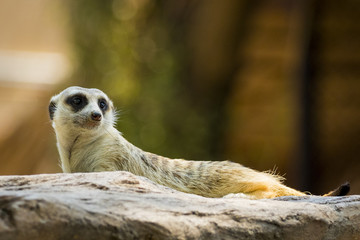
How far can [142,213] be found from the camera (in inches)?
79.6

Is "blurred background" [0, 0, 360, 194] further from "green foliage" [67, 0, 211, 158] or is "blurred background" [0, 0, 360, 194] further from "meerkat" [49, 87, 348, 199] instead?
"meerkat" [49, 87, 348, 199]

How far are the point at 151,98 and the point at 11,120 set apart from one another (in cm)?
232

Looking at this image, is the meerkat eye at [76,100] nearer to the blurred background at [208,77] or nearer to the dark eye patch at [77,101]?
the dark eye patch at [77,101]

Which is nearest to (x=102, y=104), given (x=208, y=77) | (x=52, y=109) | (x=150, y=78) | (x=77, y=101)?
(x=77, y=101)

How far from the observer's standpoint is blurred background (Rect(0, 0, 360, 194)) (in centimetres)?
730

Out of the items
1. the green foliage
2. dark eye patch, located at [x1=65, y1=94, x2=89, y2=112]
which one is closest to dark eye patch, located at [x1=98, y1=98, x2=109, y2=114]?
dark eye patch, located at [x1=65, y1=94, x2=89, y2=112]

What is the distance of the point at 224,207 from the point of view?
7.55 feet

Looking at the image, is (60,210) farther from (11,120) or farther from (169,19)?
(11,120)

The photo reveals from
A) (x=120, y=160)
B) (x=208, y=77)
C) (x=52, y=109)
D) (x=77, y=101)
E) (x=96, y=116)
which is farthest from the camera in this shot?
(x=208, y=77)

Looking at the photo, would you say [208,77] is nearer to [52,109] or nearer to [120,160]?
[52,109]

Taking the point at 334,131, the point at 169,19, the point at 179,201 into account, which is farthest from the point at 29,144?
the point at 179,201

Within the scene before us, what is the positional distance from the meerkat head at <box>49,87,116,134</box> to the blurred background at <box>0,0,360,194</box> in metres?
3.64

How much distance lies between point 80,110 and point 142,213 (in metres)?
1.55

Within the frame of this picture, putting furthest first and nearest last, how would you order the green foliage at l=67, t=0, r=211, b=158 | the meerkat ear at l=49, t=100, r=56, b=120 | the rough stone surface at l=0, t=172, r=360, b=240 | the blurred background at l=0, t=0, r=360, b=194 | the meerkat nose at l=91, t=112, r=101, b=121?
the green foliage at l=67, t=0, r=211, b=158, the blurred background at l=0, t=0, r=360, b=194, the meerkat ear at l=49, t=100, r=56, b=120, the meerkat nose at l=91, t=112, r=101, b=121, the rough stone surface at l=0, t=172, r=360, b=240
